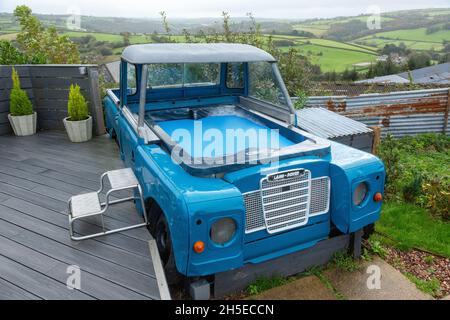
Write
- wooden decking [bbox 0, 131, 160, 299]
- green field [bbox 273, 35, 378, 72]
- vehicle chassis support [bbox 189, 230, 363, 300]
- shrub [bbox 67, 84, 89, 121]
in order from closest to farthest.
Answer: wooden decking [bbox 0, 131, 160, 299], vehicle chassis support [bbox 189, 230, 363, 300], shrub [bbox 67, 84, 89, 121], green field [bbox 273, 35, 378, 72]

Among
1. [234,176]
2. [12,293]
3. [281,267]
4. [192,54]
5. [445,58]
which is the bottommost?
[281,267]

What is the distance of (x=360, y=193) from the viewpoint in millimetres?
3479

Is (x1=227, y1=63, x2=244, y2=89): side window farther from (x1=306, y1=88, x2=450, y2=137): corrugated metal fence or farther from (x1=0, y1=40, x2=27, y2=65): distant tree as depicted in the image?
(x1=0, y1=40, x2=27, y2=65): distant tree

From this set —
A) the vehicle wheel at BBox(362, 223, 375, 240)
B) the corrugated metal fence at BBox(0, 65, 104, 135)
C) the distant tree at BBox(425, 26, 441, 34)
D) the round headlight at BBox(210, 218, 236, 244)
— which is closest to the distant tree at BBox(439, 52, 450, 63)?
the distant tree at BBox(425, 26, 441, 34)

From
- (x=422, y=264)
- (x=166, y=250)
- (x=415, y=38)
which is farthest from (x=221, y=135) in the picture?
(x=415, y=38)

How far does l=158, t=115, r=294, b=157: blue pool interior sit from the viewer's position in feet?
12.0

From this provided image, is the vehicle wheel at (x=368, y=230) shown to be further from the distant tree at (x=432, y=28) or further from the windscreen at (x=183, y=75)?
the distant tree at (x=432, y=28)

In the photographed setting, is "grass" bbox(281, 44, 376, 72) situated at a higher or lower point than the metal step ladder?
higher

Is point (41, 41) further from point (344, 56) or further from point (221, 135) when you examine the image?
point (344, 56)

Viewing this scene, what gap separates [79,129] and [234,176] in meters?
4.21

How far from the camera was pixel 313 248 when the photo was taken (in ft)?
11.8

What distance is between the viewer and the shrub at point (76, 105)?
611 cm

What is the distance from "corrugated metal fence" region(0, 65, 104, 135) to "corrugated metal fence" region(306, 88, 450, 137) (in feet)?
16.4
